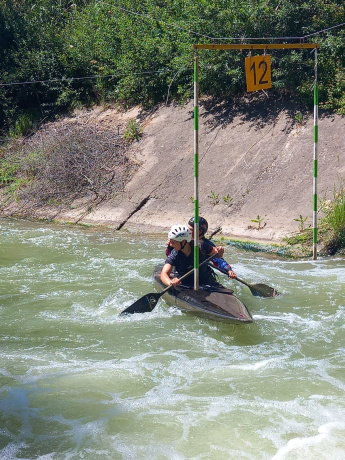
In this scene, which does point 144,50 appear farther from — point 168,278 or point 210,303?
point 210,303

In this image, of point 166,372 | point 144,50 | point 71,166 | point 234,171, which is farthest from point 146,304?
point 144,50

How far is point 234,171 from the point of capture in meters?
13.0

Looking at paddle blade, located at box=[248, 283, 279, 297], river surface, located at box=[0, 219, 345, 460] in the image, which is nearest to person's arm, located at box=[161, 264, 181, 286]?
river surface, located at box=[0, 219, 345, 460]

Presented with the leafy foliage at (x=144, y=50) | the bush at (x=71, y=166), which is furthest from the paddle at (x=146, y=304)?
the bush at (x=71, y=166)

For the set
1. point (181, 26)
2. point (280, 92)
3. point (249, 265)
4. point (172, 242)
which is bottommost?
point (249, 265)

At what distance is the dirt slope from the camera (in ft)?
37.8

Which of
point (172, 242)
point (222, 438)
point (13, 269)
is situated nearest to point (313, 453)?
point (222, 438)

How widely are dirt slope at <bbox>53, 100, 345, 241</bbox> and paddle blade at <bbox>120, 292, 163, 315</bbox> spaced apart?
404 centimetres

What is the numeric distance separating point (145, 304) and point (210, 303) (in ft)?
2.89

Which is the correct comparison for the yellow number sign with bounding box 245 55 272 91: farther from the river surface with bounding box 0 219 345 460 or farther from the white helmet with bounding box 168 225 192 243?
the river surface with bounding box 0 219 345 460

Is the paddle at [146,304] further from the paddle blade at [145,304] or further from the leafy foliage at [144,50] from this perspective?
the leafy foliage at [144,50]

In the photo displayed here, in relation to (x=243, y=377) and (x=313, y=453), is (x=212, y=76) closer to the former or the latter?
(x=243, y=377)

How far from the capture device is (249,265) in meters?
9.62

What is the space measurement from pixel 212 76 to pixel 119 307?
842 centimetres
